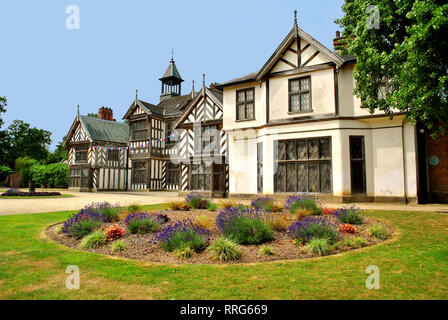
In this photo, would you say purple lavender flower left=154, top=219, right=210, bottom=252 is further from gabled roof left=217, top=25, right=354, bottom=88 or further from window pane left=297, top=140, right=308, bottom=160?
gabled roof left=217, top=25, right=354, bottom=88

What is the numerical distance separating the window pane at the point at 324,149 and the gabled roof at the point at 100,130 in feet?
77.3

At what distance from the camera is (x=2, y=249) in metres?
5.75

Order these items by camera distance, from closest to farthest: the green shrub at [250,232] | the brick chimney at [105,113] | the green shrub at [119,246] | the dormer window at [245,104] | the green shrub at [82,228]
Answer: the green shrub at [119,246]
the green shrub at [250,232]
the green shrub at [82,228]
the dormer window at [245,104]
the brick chimney at [105,113]

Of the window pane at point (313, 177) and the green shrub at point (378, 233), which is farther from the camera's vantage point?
the window pane at point (313, 177)

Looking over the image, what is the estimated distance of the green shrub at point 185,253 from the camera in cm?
542

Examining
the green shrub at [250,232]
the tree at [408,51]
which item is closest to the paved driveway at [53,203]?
the green shrub at [250,232]

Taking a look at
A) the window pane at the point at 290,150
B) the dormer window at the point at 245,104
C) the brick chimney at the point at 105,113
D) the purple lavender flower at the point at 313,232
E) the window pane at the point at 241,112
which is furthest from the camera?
the brick chimney at the point at 105,113

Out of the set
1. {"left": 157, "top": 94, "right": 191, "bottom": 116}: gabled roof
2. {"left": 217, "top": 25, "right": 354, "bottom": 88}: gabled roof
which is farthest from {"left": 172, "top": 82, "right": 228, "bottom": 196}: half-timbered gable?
{"left": 157, "top": 94, "right": 191, "bottom": 116}: gabled roof

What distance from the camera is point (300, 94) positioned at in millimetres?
15594

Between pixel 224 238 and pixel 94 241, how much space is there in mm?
2707

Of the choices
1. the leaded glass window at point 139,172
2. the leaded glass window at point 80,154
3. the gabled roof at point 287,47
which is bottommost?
the leaded glass window at point 139,172

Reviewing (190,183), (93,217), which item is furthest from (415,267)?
(190,183)

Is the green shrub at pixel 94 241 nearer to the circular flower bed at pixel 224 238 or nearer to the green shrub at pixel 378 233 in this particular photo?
the circular flower bed at pixel 224 238
